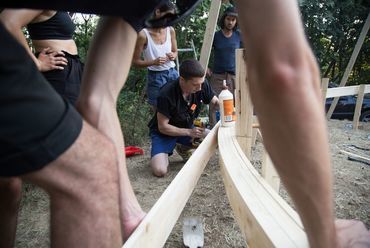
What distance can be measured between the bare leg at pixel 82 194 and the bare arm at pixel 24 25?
0.89 metres

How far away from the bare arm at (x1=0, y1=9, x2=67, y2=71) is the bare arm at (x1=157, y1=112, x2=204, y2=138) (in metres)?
1.47

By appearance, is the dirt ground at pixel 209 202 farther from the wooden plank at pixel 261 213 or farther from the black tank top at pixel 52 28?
the black tank top at pixel 52 28

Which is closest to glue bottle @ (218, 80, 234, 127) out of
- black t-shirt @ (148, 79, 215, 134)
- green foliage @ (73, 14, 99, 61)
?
black t-shirt @ (148, 79, 215, 134)

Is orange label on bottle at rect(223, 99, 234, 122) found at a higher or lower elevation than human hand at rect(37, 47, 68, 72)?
lower

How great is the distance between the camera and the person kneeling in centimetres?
340

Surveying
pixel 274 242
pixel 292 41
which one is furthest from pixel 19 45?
pixel 274 242

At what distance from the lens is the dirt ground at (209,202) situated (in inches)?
86.6

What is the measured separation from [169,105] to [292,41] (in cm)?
295

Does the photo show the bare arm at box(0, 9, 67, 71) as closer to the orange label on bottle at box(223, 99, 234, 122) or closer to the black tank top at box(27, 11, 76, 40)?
the black tank top at box(27, 11, 76, 40)

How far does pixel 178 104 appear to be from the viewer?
3541 mm

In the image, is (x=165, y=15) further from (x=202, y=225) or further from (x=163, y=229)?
(x=202, y=225)

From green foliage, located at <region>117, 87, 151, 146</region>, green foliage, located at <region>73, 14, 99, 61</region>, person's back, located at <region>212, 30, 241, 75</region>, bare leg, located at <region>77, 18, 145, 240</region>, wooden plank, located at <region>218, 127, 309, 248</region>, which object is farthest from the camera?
green foliage, located at <region>73, 14, 99, 61</region>

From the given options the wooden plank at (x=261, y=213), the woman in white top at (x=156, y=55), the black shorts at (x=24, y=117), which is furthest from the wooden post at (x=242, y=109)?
the black shorts at (x=24, y=117)

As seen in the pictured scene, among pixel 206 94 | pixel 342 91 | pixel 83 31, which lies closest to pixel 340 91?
pixel 342 91
